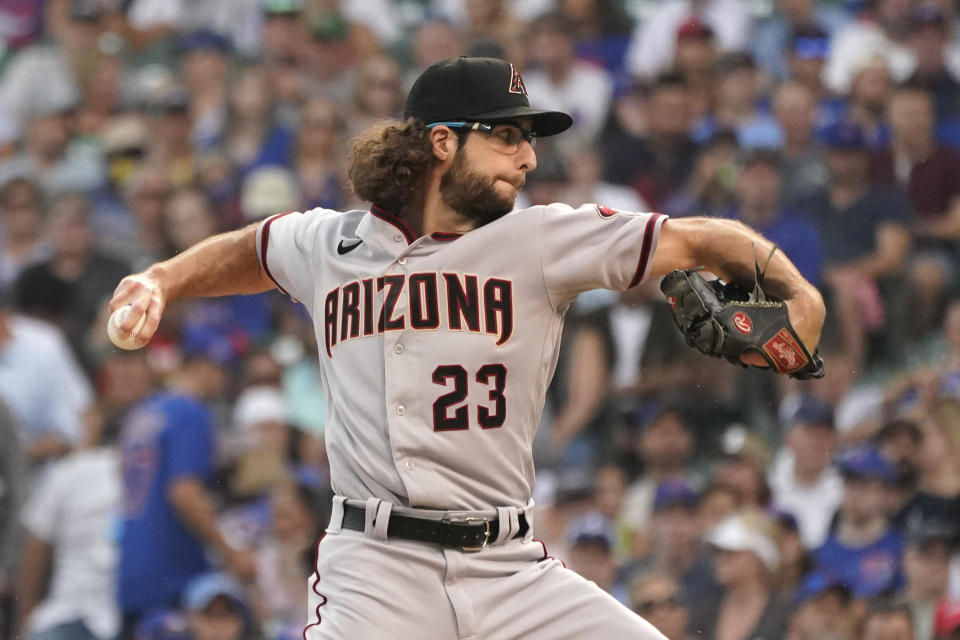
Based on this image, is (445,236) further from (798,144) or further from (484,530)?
(798,144)

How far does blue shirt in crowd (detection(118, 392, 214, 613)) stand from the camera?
6.58 meters

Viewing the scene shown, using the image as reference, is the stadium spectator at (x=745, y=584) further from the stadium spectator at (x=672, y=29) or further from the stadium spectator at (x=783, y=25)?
the stadium spectator at (x=672, y=29)

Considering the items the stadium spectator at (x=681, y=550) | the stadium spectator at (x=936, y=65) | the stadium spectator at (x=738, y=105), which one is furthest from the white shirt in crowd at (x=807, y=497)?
the stadium spectator at (x=936, y=65)

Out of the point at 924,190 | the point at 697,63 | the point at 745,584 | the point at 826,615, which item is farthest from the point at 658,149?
the point at 826,615

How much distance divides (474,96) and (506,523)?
41.6 inches

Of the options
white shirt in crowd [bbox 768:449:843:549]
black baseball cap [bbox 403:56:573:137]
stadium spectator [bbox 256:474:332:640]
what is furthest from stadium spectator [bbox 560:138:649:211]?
black baseball cap [bbox 403:56:573:137]

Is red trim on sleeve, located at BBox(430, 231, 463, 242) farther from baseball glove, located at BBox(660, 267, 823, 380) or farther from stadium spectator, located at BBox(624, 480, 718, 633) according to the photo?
stadium spectator, located at BBox(624, 480, 718, 633)

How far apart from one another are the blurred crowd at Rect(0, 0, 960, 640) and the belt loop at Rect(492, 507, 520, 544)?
258 cm

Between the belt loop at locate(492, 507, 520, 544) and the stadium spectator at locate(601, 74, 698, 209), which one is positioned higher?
the stadium spectator at locate(601, 74, 698, 209)

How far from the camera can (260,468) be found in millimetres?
7117

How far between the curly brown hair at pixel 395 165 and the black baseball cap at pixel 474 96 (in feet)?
0.19

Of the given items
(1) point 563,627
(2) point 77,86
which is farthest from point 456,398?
(2) point 77,86

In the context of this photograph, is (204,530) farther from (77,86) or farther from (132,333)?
(77,86)

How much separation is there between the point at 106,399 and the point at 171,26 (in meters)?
3.63
